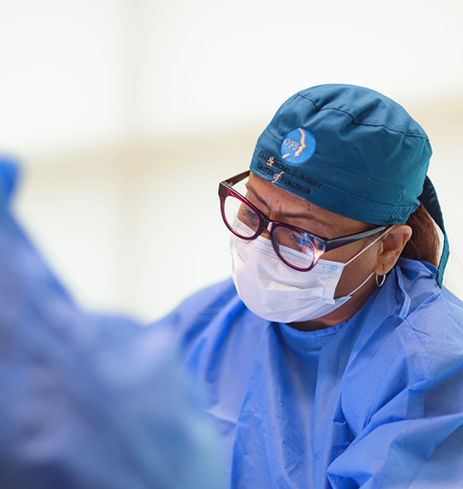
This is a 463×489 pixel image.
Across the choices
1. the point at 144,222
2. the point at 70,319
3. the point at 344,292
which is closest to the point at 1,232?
the point at 70,319

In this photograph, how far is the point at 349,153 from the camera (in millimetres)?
957

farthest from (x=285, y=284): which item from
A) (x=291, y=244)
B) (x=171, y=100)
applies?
(x=171, y=100)

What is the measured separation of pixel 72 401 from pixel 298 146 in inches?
29.8

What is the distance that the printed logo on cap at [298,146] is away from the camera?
3.23 feet

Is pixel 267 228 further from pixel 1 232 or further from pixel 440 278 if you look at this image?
pixel 1 232

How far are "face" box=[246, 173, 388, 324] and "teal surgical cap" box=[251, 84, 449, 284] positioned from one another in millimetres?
27

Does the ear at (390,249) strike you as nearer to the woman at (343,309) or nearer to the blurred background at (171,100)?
the woman at (343,309)

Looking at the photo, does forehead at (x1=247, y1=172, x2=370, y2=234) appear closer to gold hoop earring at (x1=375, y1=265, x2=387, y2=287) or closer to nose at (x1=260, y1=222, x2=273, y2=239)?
nose at (x1=260, y1=222, x2=273, y2=239)

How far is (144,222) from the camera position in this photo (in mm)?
2377

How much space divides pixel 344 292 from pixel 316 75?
101cm

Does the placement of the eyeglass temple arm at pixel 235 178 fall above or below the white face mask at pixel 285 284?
above

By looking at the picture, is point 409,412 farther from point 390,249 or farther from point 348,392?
point 390,249

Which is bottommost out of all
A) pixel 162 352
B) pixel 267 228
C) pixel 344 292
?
pixel 344 292

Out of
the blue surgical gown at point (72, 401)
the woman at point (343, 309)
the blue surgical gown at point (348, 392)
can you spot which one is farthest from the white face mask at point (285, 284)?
the blue surgical gown at point (72, 401)
